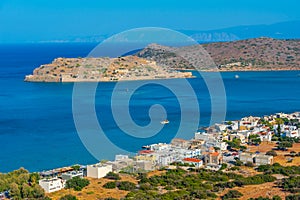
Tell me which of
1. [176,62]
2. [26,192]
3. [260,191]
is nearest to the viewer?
[26,192]

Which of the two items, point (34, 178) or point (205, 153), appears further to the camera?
point (205, 153)

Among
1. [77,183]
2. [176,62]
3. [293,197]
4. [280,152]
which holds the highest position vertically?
[176,62]

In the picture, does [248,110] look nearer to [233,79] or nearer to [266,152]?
[266,152]

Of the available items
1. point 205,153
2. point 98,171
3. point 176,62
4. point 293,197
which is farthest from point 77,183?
point 176,62

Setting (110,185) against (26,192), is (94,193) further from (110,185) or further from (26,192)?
(26,192)

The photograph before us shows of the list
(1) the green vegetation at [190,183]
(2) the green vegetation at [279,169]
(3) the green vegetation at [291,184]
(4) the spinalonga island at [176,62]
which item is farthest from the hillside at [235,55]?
(3) the green vegetation at [291,184]

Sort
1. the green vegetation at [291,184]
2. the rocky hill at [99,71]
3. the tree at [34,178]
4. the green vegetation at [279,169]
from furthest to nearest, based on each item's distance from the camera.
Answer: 1. the rocky hill at [99,71]
2. the green vegetation at [279,169]
3. the tree at [34,178]
4. the green vegetation at [291,184]

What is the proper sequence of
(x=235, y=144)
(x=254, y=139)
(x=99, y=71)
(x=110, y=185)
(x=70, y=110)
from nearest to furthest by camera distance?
(x=110, y=185) → (x=235, y=144) → (x=254, y=139) → (x=70, y=110) → (x=99, y=71)

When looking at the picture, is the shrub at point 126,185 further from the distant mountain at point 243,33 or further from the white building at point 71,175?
the distant mountain at point 243,33
